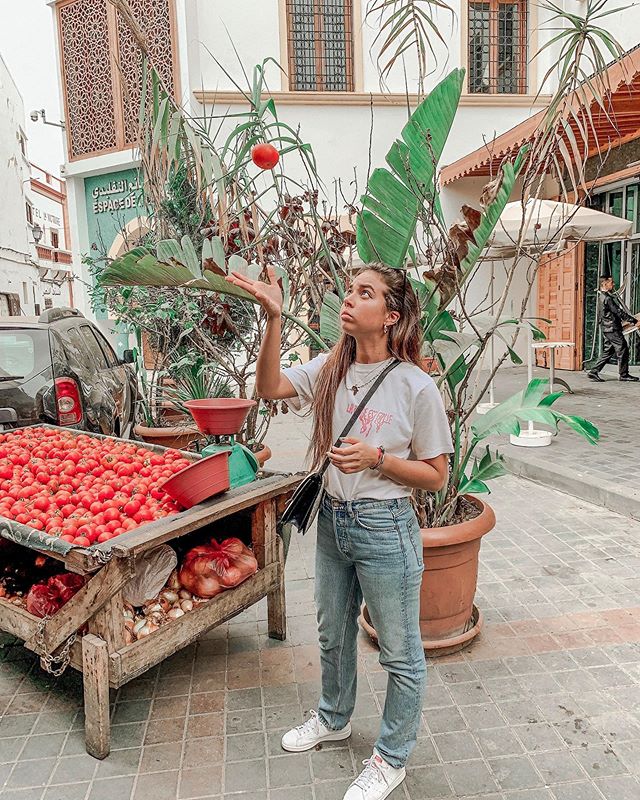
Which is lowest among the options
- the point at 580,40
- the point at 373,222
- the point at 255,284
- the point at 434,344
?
the point at 434,344

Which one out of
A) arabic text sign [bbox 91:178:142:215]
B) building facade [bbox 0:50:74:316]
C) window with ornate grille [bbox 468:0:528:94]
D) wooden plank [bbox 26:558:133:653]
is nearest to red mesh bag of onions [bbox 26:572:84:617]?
wooden plank [bbox 26:558:133:653]

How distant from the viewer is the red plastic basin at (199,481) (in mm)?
2682

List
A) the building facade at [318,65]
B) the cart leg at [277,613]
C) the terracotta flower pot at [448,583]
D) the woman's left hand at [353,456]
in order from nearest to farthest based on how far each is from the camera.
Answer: the woman's left hand at [353,456] < the terracotta flower pot at [448,583] < the cart leg at [277,613] < the building facade at [318,65]

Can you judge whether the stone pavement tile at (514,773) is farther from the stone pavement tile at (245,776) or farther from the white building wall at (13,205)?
the white building wall at (13,205)

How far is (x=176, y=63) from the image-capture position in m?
12.5

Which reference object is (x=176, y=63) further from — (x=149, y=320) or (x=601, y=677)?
(x=601, y=677)

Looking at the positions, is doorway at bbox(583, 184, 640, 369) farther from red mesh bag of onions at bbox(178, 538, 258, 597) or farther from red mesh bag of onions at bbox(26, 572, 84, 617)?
red mesh bag of onions at bbox(26, 572, 84, 617)

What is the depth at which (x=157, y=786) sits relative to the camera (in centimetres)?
235

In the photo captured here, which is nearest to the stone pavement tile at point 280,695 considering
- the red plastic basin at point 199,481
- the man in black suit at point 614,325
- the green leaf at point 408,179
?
the red plastic basin at point 199,481

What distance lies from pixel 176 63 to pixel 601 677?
12.9 meters

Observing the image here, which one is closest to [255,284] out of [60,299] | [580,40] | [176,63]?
[580,40]

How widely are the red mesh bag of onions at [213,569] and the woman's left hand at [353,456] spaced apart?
1.24 meters

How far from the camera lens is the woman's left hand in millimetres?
1859

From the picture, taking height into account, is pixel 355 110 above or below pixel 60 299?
above
